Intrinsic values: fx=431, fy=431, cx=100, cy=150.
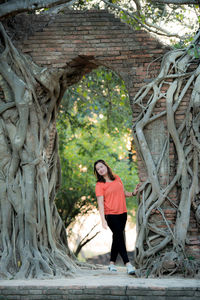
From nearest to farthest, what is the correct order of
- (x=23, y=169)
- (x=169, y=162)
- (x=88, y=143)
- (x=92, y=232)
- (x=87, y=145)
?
(x=169, y=162) < (x=23, y=169) < (x=87, y=145) < (x=88, y=143) < (x=92, y=232)

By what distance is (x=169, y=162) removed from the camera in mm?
6992

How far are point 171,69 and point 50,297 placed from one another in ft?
13.3

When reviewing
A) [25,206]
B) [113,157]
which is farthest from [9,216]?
[113,157]

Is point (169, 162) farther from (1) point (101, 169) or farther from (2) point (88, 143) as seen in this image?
(2) point (88, 143)

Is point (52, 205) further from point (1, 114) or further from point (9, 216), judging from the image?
point (1, 114)

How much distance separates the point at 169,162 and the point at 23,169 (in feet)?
7.86

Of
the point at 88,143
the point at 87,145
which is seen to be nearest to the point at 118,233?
the point at 87,145

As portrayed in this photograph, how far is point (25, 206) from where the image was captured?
23.0 ft

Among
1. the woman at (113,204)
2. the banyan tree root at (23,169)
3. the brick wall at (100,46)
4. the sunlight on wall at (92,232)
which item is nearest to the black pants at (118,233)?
the woman at (113,204)

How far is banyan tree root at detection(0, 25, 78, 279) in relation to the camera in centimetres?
694

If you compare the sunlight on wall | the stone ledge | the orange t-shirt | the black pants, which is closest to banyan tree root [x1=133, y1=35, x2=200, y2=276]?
the black pants

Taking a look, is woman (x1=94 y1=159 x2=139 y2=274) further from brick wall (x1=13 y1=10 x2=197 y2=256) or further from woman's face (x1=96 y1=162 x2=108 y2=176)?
brick wall (x1=13 y1=10 x2=197 y2=256)

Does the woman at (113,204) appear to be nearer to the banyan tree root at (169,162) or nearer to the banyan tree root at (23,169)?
the banyan tree root at (169,162)

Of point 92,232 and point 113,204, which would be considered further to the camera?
point 92,232
